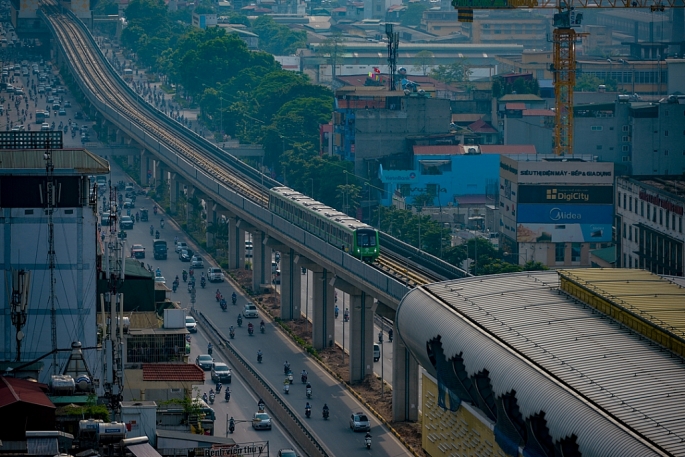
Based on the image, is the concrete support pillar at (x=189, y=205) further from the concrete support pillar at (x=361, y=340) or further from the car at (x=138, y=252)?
the concrete support pillar at (x=361, y=340)

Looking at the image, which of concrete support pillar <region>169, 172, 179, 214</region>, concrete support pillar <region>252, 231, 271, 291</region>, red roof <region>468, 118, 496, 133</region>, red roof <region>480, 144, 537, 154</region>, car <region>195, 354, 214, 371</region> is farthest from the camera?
red roof <region>468, 118, 496, 133</region>

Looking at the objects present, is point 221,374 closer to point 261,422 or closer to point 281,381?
point 281,381

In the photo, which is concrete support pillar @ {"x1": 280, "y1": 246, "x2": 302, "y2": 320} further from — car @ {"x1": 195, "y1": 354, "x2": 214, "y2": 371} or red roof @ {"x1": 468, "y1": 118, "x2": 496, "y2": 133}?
red roof @ {"x1": 468, "y1": 118, "x2": 496, "y2": 133}

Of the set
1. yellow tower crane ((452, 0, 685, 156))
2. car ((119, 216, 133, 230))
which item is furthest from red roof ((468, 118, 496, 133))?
car ((119, 216, 133, 230))

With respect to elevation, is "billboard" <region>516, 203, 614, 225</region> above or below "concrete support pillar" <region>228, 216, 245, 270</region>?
above

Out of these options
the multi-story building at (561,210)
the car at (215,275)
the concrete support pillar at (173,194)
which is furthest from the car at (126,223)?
the multi-story building at (561,210)

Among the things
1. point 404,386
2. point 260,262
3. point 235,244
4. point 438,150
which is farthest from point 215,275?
point 404,386

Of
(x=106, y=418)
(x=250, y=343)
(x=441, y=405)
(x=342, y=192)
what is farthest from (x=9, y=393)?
(x=342, y=192)
